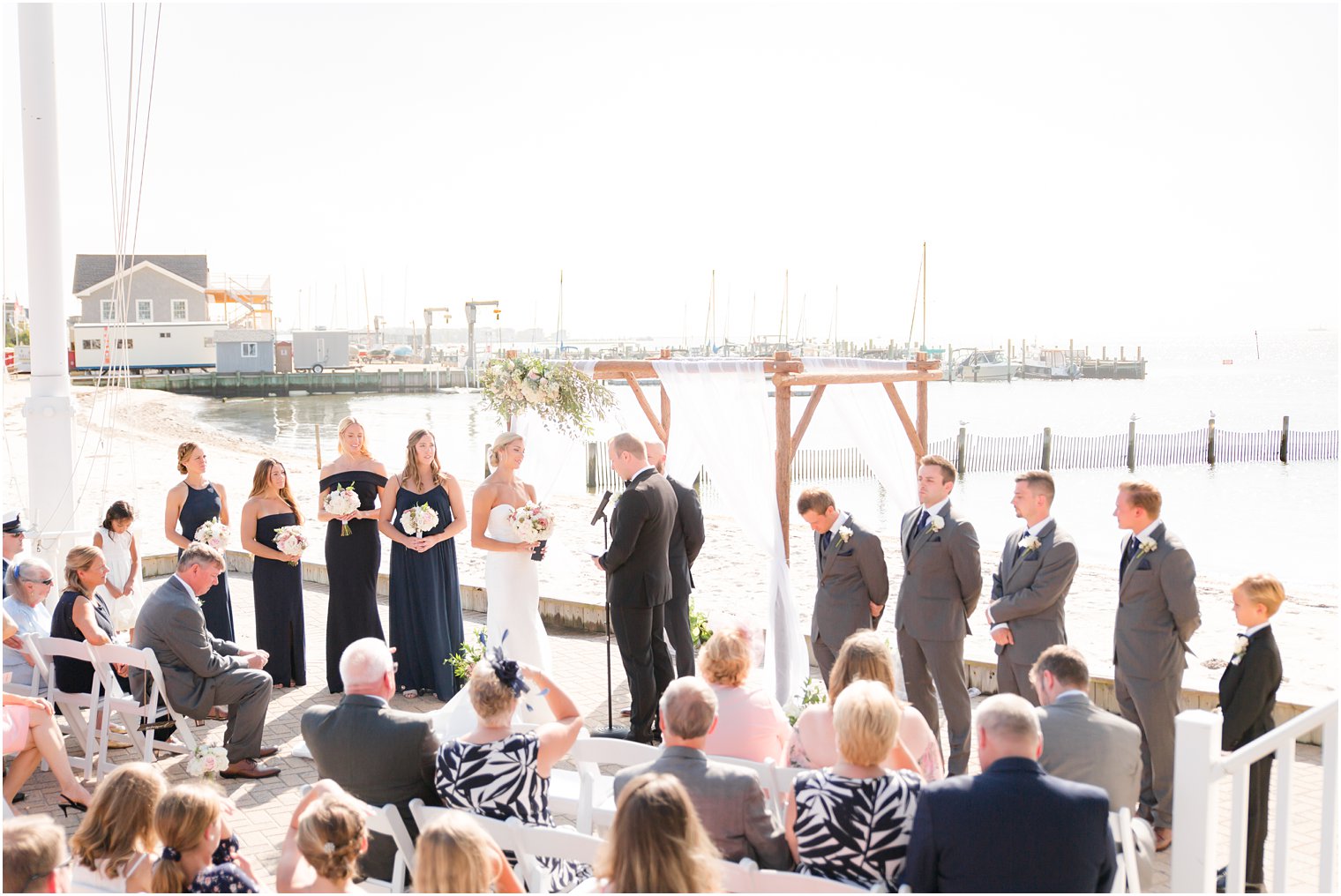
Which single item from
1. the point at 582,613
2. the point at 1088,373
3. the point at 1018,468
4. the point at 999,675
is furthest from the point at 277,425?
the point at 1088,373

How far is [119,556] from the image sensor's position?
7.36 m

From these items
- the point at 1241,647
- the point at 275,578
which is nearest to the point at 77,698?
the point at 275,578

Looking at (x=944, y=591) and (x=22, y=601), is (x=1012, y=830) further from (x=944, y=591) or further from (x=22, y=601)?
(x=22, y=601)

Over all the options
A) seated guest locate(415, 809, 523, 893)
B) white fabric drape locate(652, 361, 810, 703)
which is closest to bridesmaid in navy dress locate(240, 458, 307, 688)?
white fabric drape locate(652, 361, 810, 703)

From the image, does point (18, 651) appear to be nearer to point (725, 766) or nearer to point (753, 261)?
point (725, 766)

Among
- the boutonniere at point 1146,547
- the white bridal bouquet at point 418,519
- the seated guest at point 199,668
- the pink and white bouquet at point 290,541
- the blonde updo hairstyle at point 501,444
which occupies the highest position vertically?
the blonde updo hairstyle at point 501,444

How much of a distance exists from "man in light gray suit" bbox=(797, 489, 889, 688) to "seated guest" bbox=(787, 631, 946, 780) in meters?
1.79

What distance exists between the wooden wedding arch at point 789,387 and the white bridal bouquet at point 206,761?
3819 millimetres

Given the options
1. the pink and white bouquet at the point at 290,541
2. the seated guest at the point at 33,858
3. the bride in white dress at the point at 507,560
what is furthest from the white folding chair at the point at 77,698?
the seated guest at the point at 33,858

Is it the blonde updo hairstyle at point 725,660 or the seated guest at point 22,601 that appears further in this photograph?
the seated guest at point 22,601

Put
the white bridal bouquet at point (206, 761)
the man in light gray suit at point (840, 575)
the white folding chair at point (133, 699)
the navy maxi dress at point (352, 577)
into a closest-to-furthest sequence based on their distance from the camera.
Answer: the white bridal bouquet at point (206, 761) → the white folding chair at point (133, 699) → the man in light gray suit at point (840, 575) → the navy maxi dress at point (352, 577)

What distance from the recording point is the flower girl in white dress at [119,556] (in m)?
7.16

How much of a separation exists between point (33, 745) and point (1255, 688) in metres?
5.48

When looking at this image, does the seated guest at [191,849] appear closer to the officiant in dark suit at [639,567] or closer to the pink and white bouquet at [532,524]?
the officiant in dark suit at [639,567]
